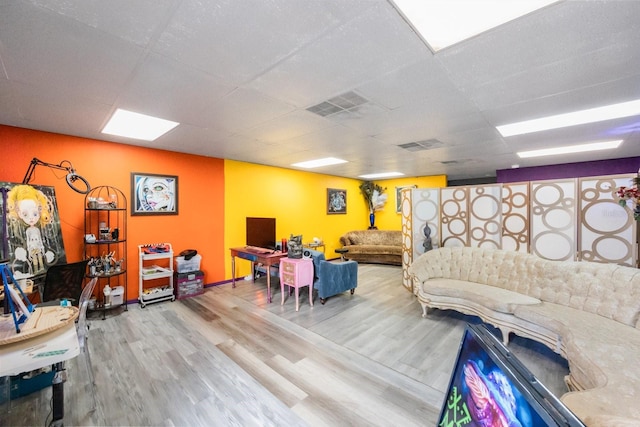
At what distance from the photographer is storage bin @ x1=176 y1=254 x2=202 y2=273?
462 cm

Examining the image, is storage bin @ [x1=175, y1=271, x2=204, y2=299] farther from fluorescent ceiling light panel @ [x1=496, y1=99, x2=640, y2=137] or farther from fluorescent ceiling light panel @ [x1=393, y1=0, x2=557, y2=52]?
fluorescent ceiling light panel @ [x1=496, y1=99, x2=640, y2=137]

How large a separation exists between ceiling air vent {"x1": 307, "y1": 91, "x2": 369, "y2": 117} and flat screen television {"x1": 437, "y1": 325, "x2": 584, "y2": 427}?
228cm

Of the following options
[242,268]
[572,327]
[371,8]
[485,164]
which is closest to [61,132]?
[242,268]

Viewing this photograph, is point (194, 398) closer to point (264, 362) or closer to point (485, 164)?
point (264, 362)

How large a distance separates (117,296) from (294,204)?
4061mm

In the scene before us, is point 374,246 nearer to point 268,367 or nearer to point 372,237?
point 372,237

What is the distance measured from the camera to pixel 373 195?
9148mm

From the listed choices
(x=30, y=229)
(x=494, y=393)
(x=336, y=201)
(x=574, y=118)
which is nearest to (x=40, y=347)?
(x=30, y=229)

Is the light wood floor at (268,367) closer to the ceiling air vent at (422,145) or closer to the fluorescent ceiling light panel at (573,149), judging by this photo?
the ceiling air vent at (422,145)

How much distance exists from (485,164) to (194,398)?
6.86m

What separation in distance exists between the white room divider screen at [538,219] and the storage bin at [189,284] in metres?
3.91

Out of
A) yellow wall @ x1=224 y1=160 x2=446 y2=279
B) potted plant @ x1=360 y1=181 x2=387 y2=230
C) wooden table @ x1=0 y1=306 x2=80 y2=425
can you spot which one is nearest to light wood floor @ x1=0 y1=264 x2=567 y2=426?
wooden table @ x1=0 y1=306 x2=80 y2=425

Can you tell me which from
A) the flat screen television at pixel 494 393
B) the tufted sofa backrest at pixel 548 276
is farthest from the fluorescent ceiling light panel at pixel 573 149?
the flat screen television at pixel 494 393

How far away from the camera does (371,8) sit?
146 cm
